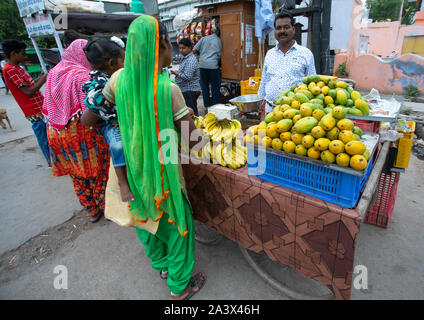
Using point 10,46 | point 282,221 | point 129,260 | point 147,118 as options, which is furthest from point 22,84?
point 282,221

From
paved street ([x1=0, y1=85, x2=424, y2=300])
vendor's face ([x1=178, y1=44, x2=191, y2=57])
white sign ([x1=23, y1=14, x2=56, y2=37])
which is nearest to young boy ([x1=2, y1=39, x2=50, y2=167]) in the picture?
white sign ([x1=23, y1=14, x2=56, y2=37])

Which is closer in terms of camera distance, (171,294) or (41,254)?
(171,294)

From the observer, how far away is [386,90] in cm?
800

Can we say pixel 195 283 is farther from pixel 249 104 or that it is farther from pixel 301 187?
pixel 249 104

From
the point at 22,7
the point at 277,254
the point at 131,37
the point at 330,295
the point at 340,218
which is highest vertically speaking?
the point at 22,7

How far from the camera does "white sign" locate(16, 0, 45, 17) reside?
4.03m

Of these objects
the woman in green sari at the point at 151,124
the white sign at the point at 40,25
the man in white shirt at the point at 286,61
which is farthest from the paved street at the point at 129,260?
the white sign at the point at 40,25

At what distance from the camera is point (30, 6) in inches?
173

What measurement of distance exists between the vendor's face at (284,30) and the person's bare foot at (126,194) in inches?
94.4

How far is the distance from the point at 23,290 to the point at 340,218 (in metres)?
2.83

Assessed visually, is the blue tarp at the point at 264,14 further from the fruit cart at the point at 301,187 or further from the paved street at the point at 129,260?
the fruit cart at the point at 301,187

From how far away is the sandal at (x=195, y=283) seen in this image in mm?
2059
